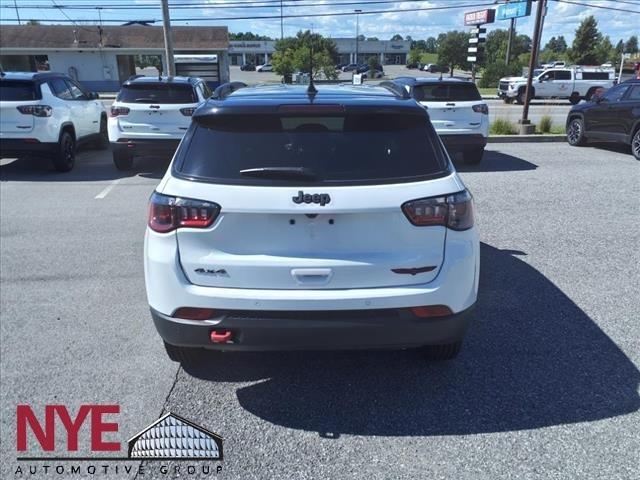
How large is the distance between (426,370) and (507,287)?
167 cm

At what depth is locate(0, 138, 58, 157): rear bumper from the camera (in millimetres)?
9289

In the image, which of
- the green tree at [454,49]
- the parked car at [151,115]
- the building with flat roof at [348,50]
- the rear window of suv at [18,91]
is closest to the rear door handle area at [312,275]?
the parked car at [151,115]

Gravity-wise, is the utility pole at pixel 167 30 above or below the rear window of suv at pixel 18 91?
above

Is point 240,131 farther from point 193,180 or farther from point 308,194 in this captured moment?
point 308,194

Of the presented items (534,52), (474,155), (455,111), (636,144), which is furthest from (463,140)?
(534,52)

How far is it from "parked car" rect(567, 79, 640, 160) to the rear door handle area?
10.7 meters

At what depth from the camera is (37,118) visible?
930 cm

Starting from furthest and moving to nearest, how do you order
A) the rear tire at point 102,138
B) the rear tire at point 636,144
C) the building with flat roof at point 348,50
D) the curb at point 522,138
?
1. the building with flat roof at point 348,50
2. the curb at point 522,138
3. the rear tire at point 102,138
4. the rear tire at point 636,144

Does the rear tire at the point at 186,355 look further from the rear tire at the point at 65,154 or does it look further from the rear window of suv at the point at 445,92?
the rear window of suv at the point at 445,92

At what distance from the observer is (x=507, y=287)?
4.63 metres

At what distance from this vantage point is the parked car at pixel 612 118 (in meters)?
10.8

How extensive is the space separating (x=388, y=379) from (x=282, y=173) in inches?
60.9

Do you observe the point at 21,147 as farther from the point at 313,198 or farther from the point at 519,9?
the point at 519,9

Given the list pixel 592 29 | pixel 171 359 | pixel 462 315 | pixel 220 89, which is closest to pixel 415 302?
pixel 462 315
